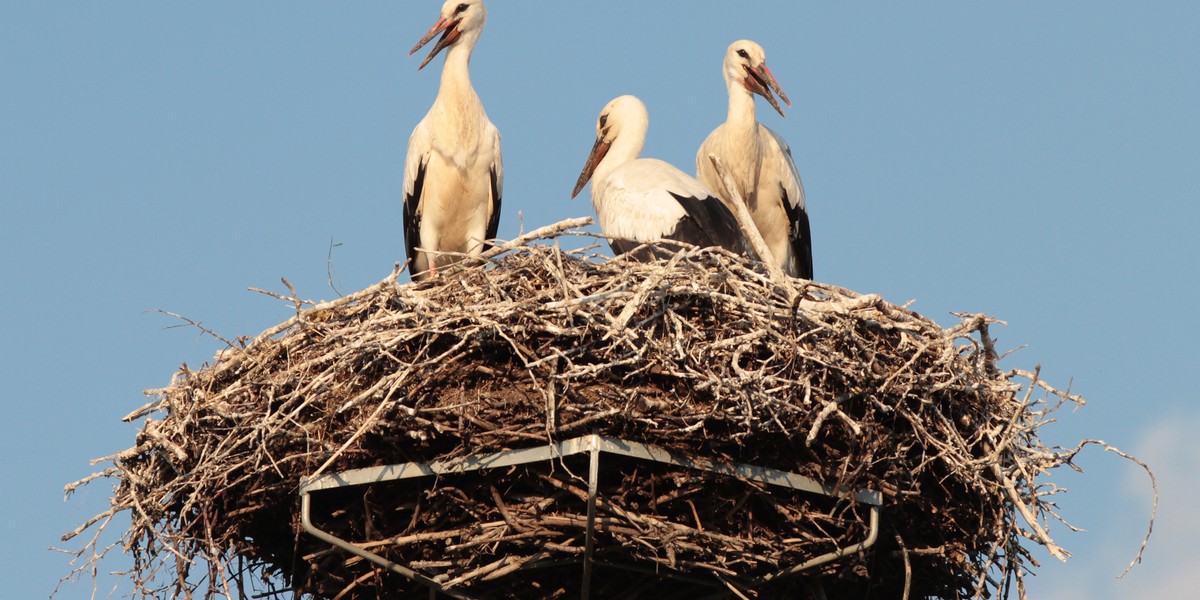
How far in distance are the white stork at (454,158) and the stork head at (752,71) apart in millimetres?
1294

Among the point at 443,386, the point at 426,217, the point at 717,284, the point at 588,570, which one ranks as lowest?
the point at 588,570

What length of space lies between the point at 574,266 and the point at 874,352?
1121 mm

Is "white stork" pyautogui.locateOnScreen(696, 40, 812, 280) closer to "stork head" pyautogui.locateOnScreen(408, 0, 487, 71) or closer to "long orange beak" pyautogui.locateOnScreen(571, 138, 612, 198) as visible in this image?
"long orange beak" pyautogui.locateOnScreen(571, 138, 612, 198)

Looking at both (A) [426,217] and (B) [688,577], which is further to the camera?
(A) [426,217]

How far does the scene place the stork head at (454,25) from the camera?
905cm

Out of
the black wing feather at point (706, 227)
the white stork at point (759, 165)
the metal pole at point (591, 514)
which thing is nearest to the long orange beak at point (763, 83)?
the white stork at point (759, 165)

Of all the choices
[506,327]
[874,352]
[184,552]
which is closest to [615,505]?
[506,327]

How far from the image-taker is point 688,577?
5.80m

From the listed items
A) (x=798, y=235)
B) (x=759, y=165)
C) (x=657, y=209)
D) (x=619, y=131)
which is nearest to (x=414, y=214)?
(x=619, y=131)

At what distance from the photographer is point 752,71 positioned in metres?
9.08

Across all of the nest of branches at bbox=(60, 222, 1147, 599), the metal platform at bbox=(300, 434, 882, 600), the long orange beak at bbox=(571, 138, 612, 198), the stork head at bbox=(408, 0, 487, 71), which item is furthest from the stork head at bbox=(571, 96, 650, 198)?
the metal platform at bbox=(300, 434, 882, 600)

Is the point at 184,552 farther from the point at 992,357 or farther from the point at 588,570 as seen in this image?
the point at 992,357

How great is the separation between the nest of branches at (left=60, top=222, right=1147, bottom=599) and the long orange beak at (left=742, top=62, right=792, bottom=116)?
2.65 meters

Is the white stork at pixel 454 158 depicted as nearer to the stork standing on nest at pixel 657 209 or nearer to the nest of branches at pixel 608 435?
the stork standing on nest at pixel 657 209
